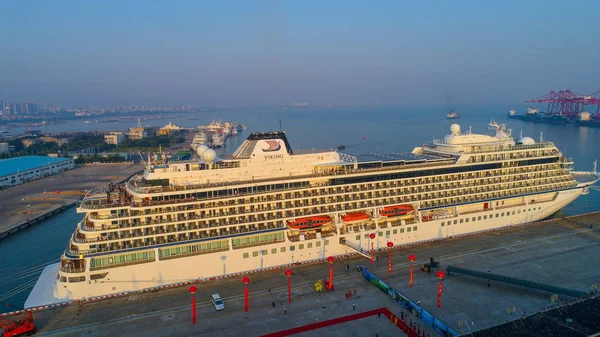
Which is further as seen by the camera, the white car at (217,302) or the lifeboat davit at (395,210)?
the lifeboat davit at (395,210)

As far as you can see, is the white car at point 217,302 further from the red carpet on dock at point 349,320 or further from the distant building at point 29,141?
the distant building at point 29,141

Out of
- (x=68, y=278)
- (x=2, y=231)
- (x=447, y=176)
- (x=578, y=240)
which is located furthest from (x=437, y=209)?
(x=2, y=231)

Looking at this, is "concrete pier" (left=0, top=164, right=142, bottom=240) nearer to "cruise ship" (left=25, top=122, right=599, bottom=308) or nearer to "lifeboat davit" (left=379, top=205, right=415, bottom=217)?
"cruise ship" (left=25, top=122, right=599, bottom=308)

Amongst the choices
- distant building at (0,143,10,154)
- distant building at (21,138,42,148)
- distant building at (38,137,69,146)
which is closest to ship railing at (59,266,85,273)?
distant building at (0,143,10,154)

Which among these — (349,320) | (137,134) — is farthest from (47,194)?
(137,134)

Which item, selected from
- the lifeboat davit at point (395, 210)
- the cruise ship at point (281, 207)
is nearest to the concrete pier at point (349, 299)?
the cruise ship at point (281, 207)

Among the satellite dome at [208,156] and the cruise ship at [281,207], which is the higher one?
the satellite dome at [208,156]
